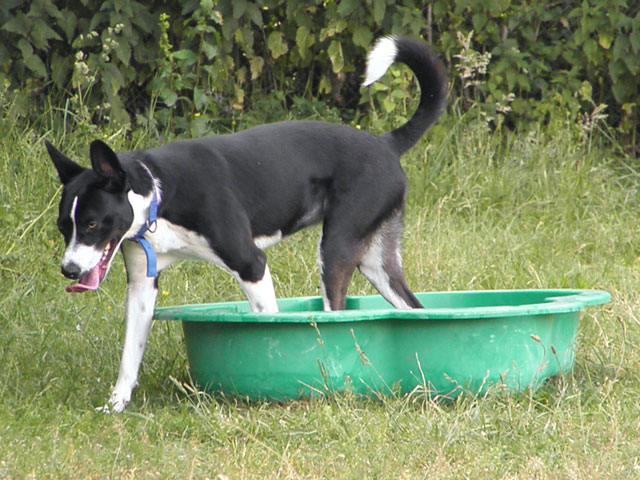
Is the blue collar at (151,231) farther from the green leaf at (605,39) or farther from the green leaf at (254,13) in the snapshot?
the green leaf at (605,39)

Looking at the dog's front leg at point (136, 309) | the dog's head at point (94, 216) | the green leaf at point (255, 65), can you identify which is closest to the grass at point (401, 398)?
the dog's front leg at point (136, 309)

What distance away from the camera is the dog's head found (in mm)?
3131

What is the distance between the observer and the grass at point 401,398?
2637 millimetres

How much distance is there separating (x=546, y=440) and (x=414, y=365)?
0.64 metres

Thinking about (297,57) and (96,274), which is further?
(297,57)

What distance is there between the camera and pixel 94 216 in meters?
3.14

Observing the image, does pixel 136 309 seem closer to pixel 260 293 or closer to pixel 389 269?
pixel 260 293

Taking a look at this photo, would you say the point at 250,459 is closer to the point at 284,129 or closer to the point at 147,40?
the point at 284,129

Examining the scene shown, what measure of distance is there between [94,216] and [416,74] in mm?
1527

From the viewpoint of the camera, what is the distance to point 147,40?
603 cm

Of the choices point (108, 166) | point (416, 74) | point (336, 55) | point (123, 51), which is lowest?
point (123, 51)

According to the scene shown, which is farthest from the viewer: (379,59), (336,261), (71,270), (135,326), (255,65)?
(255,65)

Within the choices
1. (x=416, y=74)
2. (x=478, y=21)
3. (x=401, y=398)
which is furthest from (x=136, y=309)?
(x=478, y=21)

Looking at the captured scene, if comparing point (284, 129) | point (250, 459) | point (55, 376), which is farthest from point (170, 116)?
point (250, 459)
